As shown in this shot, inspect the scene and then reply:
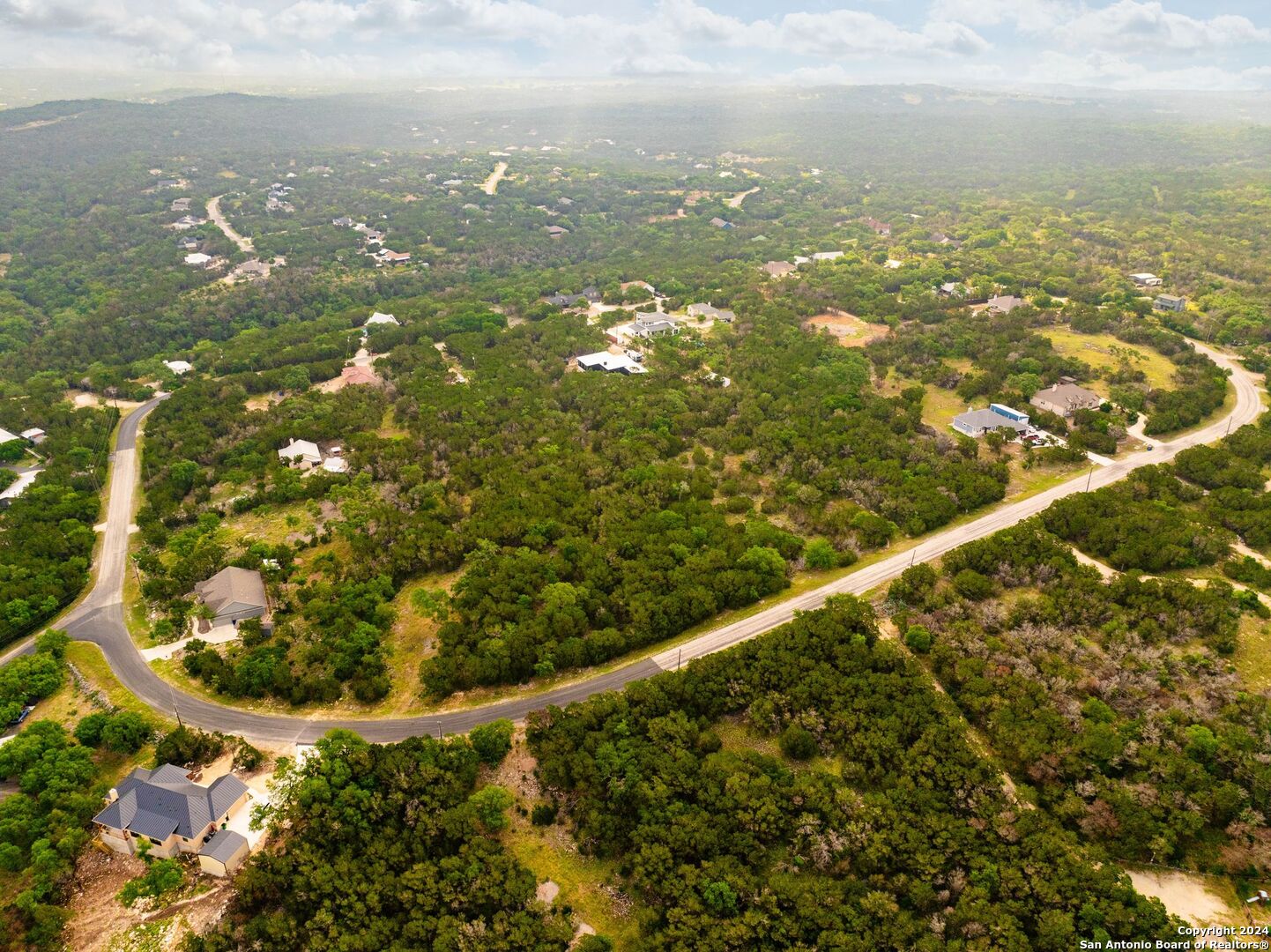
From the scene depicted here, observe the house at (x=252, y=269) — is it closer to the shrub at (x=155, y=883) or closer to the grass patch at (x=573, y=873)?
the shrub at (x=155, y=883)

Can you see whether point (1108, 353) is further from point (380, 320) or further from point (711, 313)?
point (380, 320)

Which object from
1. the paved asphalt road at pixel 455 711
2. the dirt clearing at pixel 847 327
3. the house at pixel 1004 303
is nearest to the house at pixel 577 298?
the dirt clearing at pixel 847 327

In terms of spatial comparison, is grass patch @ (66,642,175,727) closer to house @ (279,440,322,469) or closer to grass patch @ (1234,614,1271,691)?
house @ (279,440,322,469)

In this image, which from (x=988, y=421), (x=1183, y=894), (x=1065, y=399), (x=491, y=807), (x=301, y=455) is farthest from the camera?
(x=1065, y=399)

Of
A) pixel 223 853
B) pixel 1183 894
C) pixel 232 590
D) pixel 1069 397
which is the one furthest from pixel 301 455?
pixel 1069 397

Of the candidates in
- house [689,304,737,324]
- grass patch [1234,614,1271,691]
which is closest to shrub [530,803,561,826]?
grass patch [1234,614,1271,691]

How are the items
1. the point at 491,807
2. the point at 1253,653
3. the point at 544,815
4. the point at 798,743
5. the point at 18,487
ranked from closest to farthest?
the point at 491,807 < the point at 544,815 < the point at 798,743 < the point at 1253,653 < the point at 18,487
